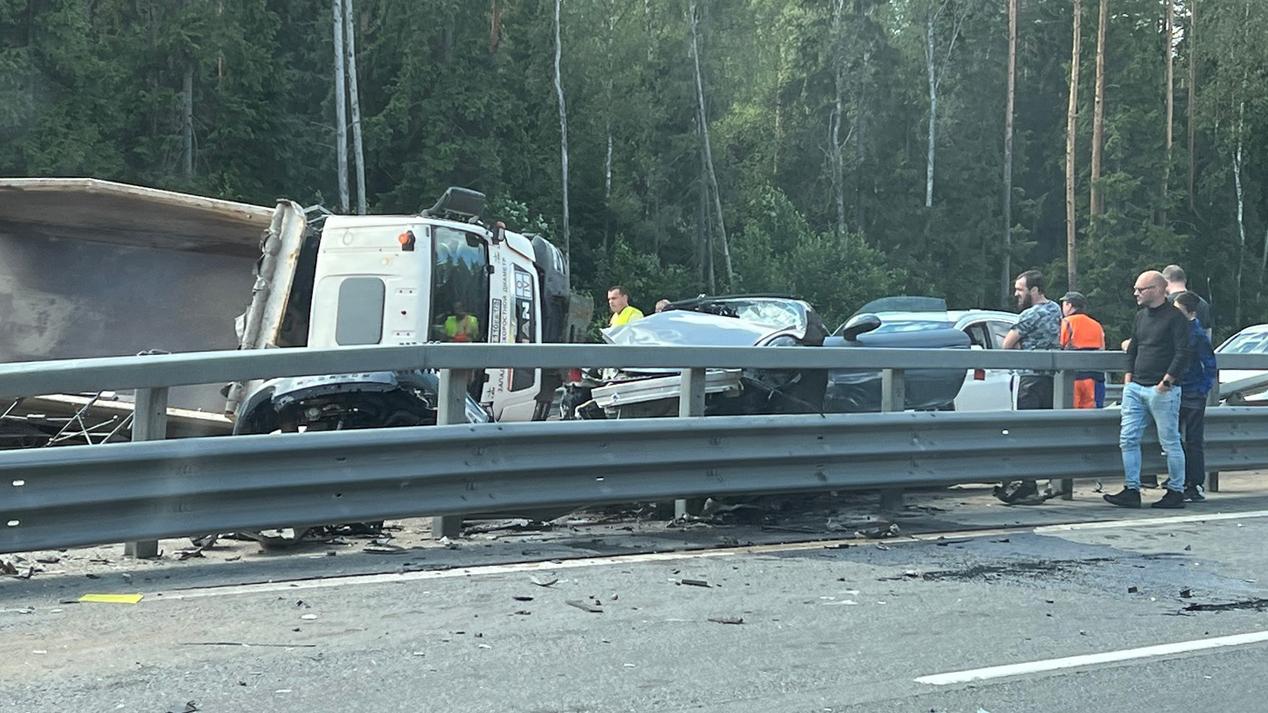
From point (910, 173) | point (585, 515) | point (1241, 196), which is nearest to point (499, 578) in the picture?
point (585, 515)

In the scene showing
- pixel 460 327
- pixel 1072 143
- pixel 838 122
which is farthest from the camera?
pixel 838 122

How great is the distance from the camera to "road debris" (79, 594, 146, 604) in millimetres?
6156

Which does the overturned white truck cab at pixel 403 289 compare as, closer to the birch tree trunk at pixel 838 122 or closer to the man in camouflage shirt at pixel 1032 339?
the man in camouflage shirt at pixel 1032 339

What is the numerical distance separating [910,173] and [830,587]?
52.3 m

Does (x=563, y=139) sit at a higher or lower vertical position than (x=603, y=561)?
higher

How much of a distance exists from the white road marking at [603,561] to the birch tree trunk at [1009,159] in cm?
4814

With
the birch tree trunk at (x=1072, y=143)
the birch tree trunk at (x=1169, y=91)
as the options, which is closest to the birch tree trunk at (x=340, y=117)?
the birch tree trunk at (x=1072, y=143)

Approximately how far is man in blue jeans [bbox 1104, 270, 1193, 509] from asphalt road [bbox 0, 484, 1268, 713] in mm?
2488

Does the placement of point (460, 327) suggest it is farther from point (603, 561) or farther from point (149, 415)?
point (149, 415)

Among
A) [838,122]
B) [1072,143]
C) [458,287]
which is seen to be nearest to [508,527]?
[458,287]

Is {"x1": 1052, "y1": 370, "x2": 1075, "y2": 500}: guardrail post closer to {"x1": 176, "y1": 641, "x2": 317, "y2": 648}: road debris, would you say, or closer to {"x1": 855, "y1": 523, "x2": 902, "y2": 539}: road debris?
{"x1": 855, "y1": 523, "x2": 902, "y2": 539}: road debris

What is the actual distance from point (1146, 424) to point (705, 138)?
41.7 meters

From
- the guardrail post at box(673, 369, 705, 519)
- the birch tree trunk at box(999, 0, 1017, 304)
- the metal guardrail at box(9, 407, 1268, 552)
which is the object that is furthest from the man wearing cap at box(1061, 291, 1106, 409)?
the birch tree trunk at box(999, 0, 1017, 304)

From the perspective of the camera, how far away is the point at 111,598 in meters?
6.23
